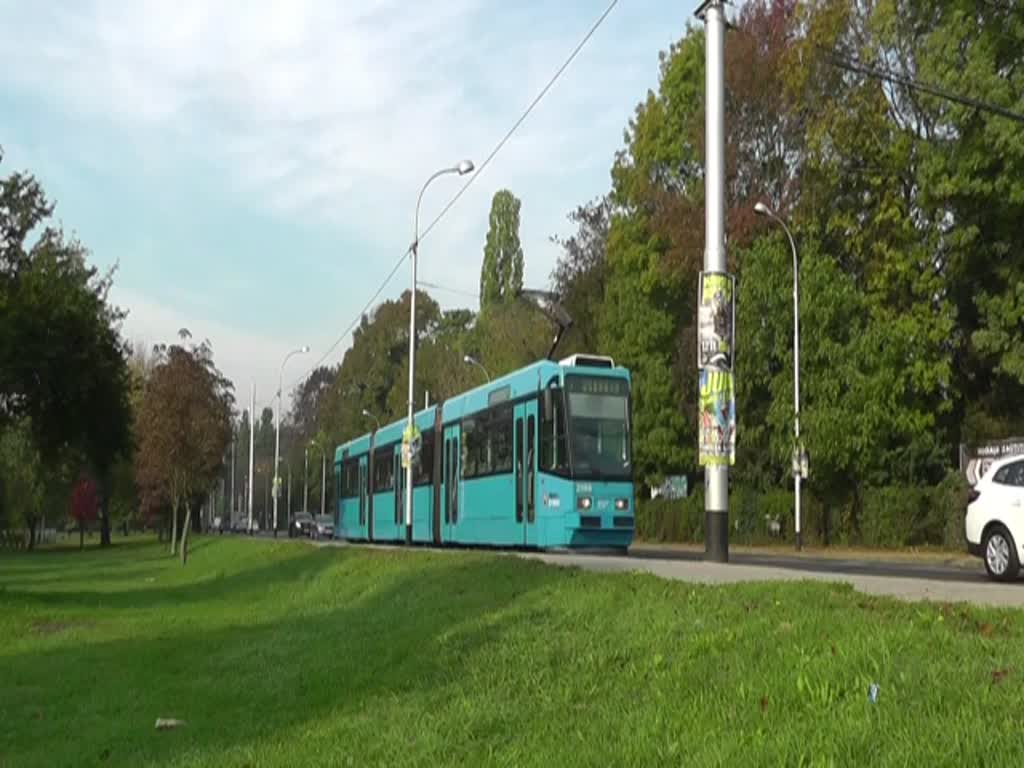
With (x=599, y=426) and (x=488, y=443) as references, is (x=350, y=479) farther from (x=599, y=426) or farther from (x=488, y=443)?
(x=599, y=426)

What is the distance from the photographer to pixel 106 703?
11578 mm

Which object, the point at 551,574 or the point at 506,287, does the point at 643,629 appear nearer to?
the point at 551,574

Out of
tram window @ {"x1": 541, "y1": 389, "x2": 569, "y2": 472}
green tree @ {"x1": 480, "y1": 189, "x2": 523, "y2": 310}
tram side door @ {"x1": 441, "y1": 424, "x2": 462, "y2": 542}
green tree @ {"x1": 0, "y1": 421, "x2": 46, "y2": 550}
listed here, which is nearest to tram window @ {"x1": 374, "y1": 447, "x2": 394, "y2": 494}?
tram side door @ {"x1": 441, "y1": 424, "x2": 462, "y2": 542}

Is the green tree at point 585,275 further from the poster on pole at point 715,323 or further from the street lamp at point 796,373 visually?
the poster on pole at point 715,323

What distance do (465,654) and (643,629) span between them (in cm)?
170

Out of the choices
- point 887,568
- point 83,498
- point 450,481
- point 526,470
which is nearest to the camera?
point 887,568

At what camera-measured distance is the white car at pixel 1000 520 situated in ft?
54.1

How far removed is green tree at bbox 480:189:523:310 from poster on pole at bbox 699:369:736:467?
6445cm

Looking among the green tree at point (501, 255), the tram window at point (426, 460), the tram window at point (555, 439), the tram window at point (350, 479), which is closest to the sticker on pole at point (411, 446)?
the tram window at point (426, 460)

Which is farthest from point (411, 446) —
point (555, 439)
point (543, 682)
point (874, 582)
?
point (543, 682)

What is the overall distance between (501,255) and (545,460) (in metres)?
58.9

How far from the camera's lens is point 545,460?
24531mm

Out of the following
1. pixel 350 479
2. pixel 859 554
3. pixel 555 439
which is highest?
pixel 555 439

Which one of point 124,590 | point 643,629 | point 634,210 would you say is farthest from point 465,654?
point 634,210
